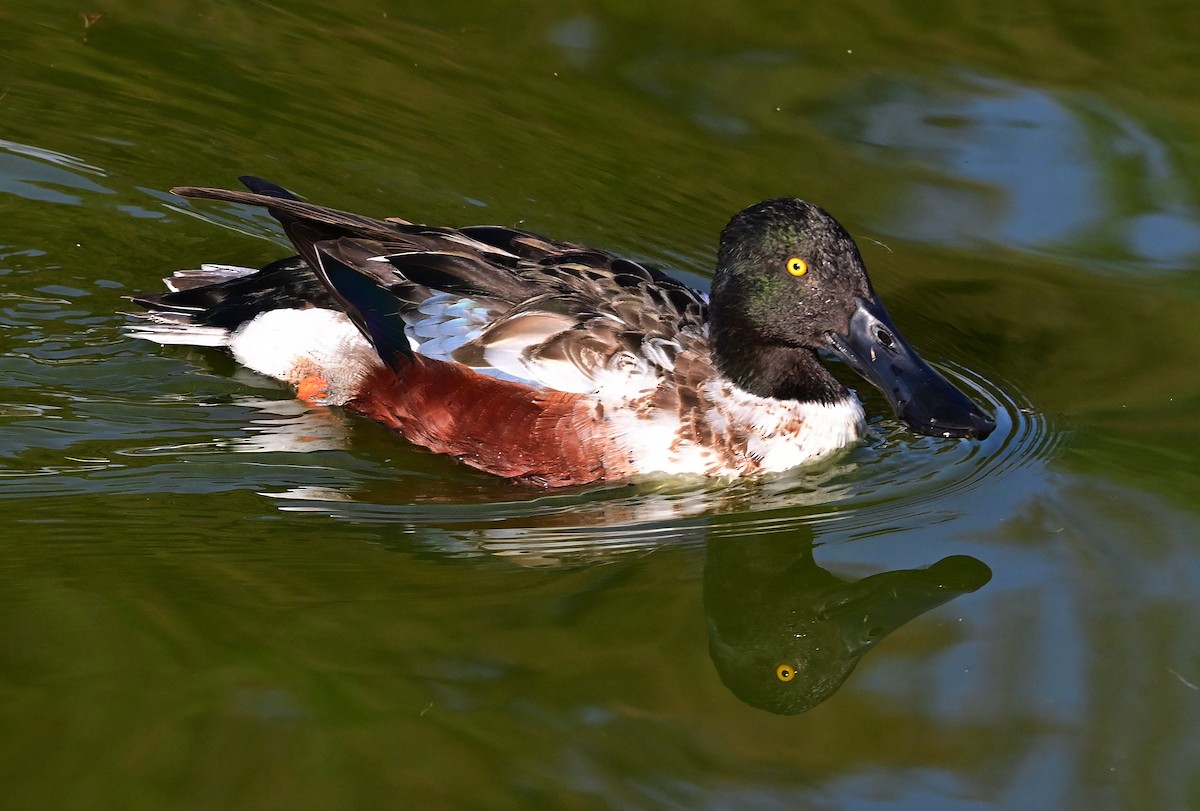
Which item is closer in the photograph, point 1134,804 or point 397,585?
point 1134,804

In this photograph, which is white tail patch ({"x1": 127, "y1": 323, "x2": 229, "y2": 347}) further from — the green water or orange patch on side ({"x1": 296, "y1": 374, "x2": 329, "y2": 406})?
orange patch on side ({"x1": 296, "y1": 374, "x2": 329, "y2": 406})

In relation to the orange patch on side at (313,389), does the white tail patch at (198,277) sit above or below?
above

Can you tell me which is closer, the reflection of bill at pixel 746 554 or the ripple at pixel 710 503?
the reflection of bill at pixel 746 554

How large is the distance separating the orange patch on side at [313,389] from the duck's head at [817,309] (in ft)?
5.77

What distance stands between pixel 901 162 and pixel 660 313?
255 centimetres

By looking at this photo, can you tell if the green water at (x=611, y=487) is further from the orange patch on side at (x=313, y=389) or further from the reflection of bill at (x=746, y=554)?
the orange patch on side at (x=313, y=389)

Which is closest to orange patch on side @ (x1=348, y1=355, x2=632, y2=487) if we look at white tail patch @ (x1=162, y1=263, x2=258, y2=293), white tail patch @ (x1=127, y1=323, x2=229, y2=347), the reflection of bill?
the reflection of bill

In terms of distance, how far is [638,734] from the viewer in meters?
4.16

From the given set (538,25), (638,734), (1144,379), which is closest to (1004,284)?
(1144,379)

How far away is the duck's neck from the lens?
6.10 meters

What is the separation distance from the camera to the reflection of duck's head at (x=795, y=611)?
458cm

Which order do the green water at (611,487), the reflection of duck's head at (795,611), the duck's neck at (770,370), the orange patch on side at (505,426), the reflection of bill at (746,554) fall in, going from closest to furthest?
the green water at (611,487)
the reflection of duck's head at (795,611)
the reflection of bill at (746,554)
the orange patch on side at (505,426)
the duck's neck at (770,370)

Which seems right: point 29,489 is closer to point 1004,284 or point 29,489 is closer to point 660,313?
point 660,313

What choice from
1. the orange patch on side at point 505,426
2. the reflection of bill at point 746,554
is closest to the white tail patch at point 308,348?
the orange patch on side at point 505,426
